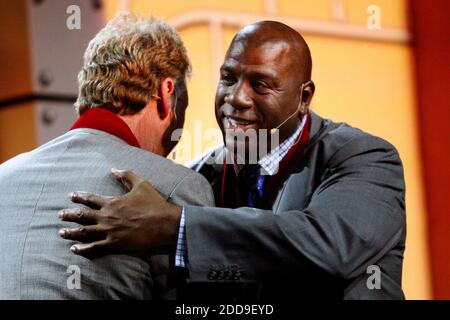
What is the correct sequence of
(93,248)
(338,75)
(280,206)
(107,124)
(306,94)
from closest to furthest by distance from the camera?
(93,248) → (107,124) → (280,206) → (306,94) → (338,75)

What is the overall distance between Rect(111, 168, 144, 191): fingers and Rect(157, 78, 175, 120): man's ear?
0.28 meters

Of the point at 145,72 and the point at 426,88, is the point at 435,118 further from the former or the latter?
the point at 145,72

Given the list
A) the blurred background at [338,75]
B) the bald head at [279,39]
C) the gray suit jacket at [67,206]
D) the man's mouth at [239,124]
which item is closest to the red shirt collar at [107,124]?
the gray suit jacket at [67,206]

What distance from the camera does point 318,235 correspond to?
160 centimetres

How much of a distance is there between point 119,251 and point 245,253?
0.88 feet

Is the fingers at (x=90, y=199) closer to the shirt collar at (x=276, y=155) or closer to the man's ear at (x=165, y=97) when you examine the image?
the man's ear at (x=165, y=97)

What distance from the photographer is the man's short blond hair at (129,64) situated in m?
1.73

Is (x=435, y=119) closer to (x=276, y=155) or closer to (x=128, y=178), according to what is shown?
(x=276, y=155)

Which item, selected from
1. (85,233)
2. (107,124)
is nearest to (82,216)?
(85,233)

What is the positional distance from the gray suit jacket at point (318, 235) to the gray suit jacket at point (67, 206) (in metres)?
0.08

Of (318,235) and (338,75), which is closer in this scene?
(318,235)

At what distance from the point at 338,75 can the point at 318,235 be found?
1.10 metres

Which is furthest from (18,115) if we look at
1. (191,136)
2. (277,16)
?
(277,16)
